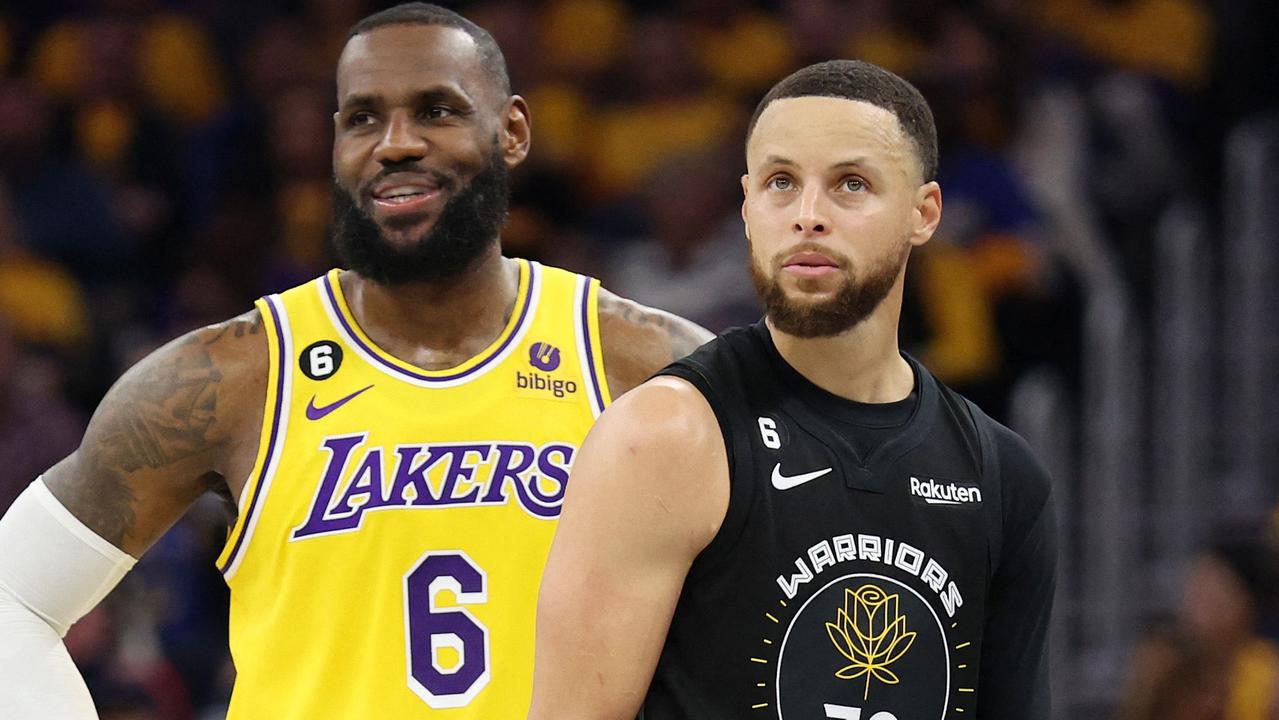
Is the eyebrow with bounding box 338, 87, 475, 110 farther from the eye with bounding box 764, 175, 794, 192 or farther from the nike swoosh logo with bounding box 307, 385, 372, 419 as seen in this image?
the eye with bounding box 764, 175, 794, 192

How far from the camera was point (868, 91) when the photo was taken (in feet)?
8.54

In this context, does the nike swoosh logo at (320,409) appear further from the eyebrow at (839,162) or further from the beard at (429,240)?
the eyebrow at (839,162)

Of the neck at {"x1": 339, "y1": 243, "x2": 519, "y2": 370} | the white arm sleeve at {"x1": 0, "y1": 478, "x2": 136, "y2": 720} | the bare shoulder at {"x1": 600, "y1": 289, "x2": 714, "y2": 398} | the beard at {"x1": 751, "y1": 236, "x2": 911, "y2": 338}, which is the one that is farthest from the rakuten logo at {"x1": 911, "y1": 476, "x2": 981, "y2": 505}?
the white arm sleeve at {"x1": 0, "y1": 478, "x2": 136, "y2": 720}

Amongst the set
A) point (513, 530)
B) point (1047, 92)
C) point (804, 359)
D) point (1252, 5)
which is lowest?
point (513, 530)

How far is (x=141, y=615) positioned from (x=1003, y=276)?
3.36m

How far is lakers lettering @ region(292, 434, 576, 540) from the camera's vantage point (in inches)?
126

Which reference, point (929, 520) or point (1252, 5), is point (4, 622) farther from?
point (1252, 5)

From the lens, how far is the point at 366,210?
333 centimetres

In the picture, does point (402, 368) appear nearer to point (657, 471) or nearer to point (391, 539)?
point (391, 539)

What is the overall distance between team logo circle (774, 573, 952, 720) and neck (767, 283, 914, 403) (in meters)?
0.29

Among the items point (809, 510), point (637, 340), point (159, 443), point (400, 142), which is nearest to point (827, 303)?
point (809, 510)

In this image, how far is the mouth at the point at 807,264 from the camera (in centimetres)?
253

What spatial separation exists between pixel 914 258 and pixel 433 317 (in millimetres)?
3747

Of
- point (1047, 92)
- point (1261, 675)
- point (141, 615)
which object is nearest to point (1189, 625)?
point (1261, 675)
